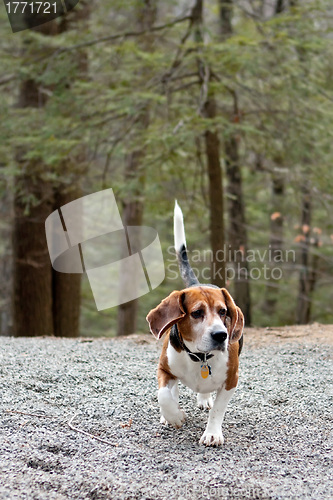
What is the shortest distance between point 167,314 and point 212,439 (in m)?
0.79

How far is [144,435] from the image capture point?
12.0ft

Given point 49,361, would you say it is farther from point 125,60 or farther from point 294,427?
point 125,60

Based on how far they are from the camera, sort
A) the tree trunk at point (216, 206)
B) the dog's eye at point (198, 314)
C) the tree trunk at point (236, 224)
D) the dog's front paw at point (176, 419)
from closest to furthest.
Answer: the dog's eye at point (198, 314)
the dog's front paw at point (176, 419)
the tree trunk at point (216, 206)
the tree trunk at point (236, 224)

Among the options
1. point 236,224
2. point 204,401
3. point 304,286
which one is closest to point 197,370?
point 204,401

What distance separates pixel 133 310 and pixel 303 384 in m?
8.60

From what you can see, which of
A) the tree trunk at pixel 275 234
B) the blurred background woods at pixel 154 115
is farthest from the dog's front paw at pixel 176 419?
the tree trunk at pixel 275 234

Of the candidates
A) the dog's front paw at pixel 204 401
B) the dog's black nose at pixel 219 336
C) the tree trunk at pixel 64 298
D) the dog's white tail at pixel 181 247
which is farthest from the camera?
the tree trunk at pixel 64 298

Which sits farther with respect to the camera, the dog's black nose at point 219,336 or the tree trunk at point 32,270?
the tree trunk at point 32,270

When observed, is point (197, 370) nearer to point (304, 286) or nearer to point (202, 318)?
point (202, 318)

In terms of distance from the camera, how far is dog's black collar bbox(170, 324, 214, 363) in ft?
11.3

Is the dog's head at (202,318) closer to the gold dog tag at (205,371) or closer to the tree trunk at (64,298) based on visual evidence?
the gold dog tag at (205,371)

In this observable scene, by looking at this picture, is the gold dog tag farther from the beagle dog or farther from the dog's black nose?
the dog's black nose

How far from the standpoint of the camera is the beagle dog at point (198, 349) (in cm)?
339

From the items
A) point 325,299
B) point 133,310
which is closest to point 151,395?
point 133,310
